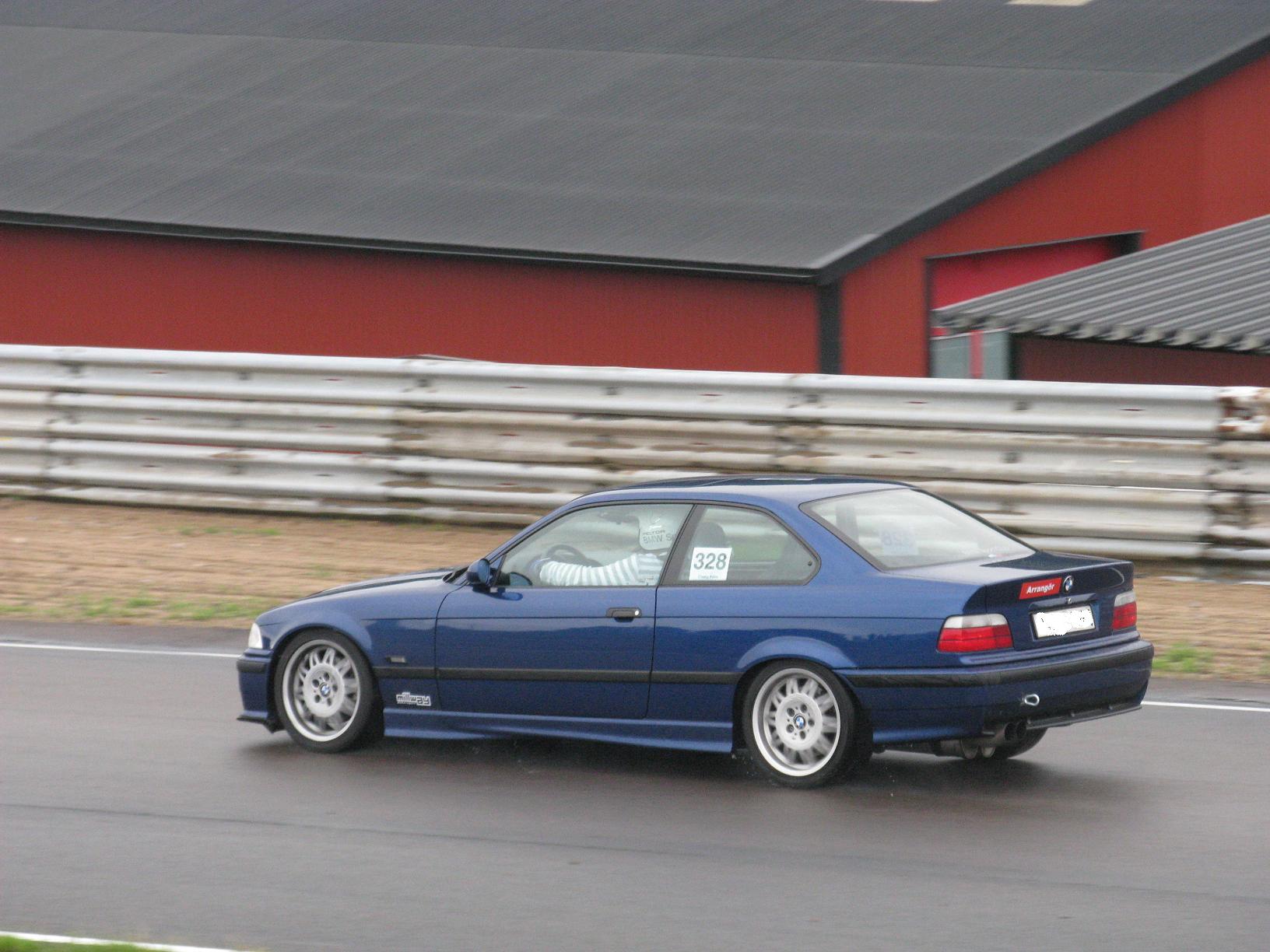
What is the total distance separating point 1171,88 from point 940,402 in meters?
7.76

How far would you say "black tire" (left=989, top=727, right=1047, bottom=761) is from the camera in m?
8.59

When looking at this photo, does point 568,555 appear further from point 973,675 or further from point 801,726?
point 973,675

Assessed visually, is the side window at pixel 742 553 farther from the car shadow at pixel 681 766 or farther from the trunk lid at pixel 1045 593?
the car shadow at pixel 681 766

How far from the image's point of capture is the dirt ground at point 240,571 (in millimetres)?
11781

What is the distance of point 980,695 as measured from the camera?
7.60 metres

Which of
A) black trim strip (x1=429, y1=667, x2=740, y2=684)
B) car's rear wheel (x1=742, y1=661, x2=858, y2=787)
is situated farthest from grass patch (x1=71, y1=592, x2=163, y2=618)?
car's rear wheel (x1=742, y1=661, x2=858, y2=787)

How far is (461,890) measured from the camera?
6.59 m

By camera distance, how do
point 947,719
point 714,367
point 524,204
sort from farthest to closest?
1. point 524,204
2. point 714,367
3. point 947,719

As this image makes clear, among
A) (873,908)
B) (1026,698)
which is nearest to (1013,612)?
(1026,698)

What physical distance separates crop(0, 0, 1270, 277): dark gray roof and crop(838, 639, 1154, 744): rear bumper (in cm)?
940

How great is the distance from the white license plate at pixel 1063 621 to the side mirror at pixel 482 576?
244cm

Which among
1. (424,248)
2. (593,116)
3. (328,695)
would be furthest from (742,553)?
(593,116)

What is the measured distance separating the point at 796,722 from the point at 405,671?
192cm

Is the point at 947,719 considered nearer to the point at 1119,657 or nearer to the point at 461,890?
the point at 1119,657
